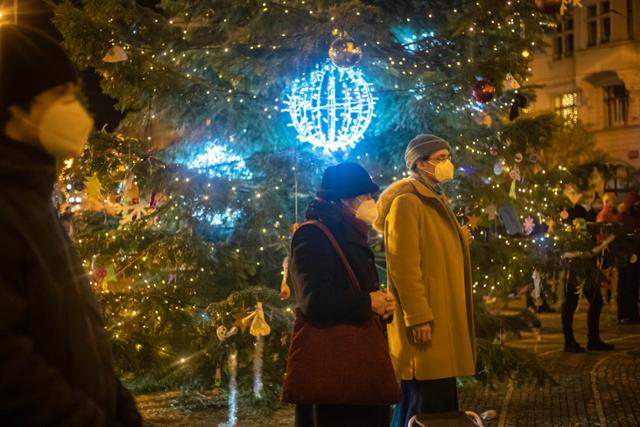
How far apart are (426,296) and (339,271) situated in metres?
1.02

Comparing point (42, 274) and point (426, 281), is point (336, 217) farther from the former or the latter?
point (42, 274)

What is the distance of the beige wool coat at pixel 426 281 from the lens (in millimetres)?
4699

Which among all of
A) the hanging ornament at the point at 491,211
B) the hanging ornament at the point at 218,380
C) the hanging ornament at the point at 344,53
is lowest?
the hanging ornament at the point at 218,380

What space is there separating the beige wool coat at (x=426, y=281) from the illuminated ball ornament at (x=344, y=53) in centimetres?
219

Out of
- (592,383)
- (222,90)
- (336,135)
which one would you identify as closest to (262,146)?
(222,90)

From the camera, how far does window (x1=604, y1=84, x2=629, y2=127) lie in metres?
36.8

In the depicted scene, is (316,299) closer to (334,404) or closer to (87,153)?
(334,404)

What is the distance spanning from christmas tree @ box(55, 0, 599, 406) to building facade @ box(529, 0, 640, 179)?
92.2 ft

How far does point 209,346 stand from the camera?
7344 millimetres

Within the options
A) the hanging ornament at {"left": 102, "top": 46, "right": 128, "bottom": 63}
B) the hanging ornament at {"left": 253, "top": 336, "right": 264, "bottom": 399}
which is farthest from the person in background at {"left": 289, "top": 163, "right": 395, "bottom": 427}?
the hanging ornament at {"left": 102, "top": 46, "right": 128, "bottom": 63}

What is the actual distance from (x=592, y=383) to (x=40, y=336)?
23.4 feet

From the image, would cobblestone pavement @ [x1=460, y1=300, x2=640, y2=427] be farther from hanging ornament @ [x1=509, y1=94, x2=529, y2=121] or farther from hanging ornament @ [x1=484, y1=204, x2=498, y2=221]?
hanging ornament @ [x1=509, y1=94, x2=529, y2=121]

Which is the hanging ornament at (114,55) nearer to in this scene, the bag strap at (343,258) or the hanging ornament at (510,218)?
the bag strap at (343,258)

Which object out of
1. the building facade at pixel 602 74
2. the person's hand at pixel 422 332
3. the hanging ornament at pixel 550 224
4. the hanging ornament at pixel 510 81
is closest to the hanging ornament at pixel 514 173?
the hanging ornament at pixel 510 81
